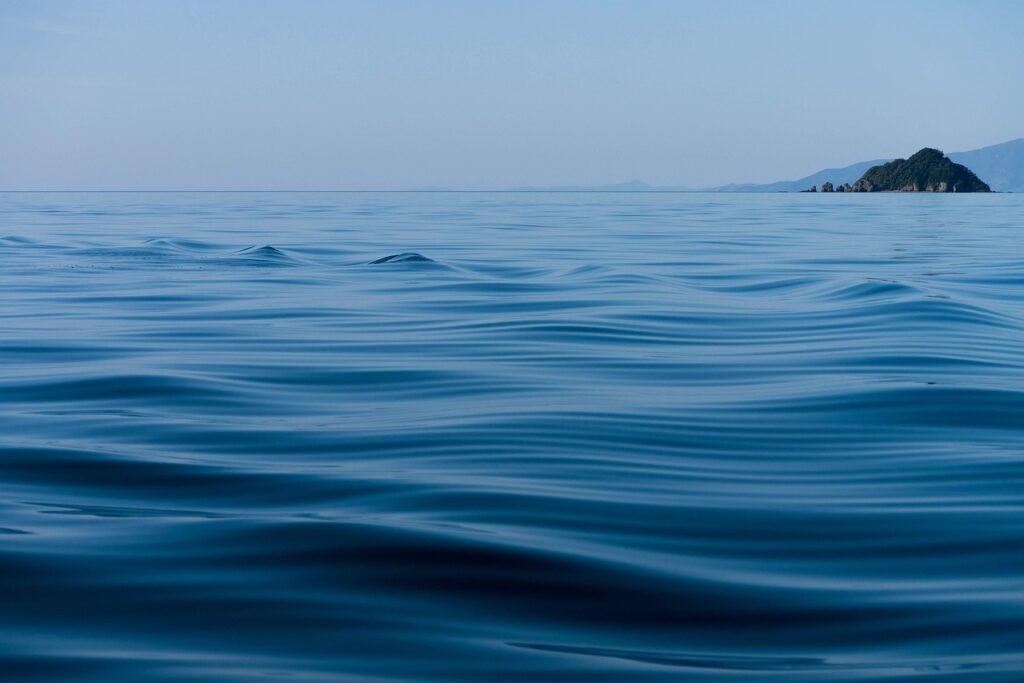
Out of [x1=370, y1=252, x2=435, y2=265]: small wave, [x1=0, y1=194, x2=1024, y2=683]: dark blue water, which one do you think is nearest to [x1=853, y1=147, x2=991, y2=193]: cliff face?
[x1=370, y1=252, x2=435, y2=265]: small wave

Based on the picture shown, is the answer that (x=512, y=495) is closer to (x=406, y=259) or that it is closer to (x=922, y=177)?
(x=406, y=259)

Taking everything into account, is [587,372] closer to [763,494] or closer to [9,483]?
[763,494]

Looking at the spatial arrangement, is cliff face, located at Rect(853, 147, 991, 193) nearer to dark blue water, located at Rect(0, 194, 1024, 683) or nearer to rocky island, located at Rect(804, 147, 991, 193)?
rocky island, located at Rect(804, 147, 991, 193)

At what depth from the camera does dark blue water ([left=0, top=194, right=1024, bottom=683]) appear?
9.14ft

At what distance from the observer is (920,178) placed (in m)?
148

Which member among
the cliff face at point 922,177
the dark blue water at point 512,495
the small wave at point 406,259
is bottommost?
the dark blue water at point 512,495

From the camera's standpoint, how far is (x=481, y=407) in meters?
5.88

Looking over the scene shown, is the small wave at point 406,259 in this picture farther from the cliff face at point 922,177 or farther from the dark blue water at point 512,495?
the cliff face at point 922,177

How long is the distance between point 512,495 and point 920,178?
155 metres

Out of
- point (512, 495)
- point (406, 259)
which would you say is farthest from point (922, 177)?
point (512, 495)

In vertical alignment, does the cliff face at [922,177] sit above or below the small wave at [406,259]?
above

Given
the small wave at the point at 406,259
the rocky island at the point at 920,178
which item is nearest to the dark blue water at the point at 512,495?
the small wave at the point at 406,259

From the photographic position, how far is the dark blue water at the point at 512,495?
2.79 meters

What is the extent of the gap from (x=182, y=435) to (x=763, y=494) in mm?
2507
